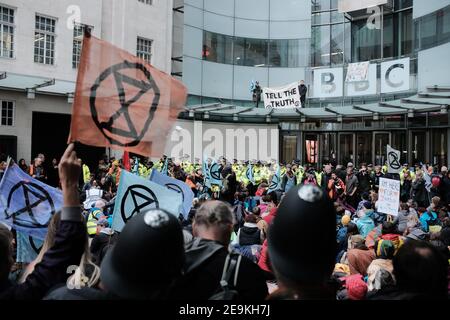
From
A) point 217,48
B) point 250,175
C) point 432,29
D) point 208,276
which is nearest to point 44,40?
point 217,48

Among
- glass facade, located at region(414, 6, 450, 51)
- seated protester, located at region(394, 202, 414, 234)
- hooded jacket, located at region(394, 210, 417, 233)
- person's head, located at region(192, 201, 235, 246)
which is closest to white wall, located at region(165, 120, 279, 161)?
glass facade, located at region(414, 6, 450, 51)

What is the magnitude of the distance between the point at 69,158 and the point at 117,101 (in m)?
1.44

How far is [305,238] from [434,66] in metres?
24.3

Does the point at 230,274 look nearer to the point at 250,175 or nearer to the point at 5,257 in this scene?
the point at 5,257

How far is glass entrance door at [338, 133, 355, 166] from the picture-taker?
29.3 meters

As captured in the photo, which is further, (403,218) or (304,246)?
(403,218)

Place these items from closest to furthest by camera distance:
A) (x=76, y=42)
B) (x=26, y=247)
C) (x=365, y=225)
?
(x=26, y=247) → (x=365, y=225) → (x=76, y=42)

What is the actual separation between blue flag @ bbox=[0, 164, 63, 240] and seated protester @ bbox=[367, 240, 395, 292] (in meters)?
3.51

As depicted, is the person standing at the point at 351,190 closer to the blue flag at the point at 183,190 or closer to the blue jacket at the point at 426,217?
the blue jacket at the point at 426,217

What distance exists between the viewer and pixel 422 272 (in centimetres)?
239

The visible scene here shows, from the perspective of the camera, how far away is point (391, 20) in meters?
28.1

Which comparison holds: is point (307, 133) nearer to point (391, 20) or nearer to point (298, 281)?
point (391, 20)

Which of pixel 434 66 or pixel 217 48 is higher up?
pixel 217 48
